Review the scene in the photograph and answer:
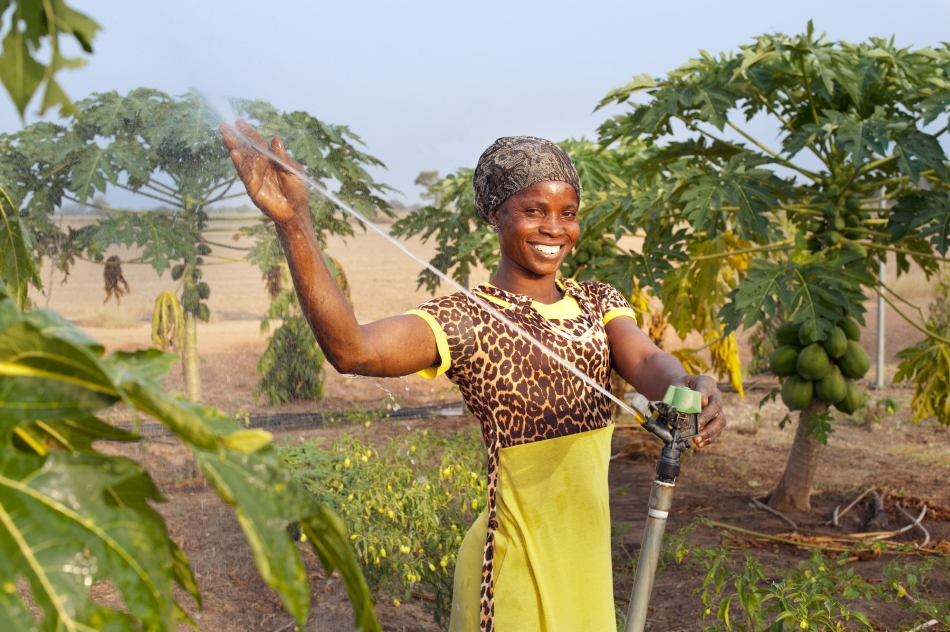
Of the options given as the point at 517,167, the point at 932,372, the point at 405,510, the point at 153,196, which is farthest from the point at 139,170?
the point at 932,372

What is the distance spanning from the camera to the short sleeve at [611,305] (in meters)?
2.02

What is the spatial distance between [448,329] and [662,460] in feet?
1.66

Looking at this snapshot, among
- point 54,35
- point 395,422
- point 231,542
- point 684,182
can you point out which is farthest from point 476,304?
point 395,422

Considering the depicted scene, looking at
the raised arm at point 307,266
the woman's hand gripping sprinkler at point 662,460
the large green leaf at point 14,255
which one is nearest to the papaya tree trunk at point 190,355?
the raised arm at point 307,266

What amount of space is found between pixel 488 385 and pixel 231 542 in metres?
2.97

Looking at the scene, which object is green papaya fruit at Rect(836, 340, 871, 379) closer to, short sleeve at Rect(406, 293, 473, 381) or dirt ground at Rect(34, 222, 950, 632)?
dirt ground at Rect(34, 222, 950, 632)

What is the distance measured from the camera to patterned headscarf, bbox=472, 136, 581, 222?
1828mm

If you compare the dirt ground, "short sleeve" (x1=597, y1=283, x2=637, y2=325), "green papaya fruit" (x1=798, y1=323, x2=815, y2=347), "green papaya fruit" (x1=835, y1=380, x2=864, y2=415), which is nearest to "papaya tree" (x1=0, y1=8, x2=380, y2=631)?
the dirt ground

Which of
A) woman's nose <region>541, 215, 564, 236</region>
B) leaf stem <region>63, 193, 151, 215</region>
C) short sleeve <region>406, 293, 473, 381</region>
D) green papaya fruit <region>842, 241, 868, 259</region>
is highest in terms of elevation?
leaf stem <region>63, 193, 151, 215</region>

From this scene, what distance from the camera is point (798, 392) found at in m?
4.08

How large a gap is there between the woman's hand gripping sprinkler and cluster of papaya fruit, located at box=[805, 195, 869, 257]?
8.72ft

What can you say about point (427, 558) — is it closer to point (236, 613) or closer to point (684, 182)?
point (236, 613)

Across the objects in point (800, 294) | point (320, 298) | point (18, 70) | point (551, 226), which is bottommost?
point (800, 294)

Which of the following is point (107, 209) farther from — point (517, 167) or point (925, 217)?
point (925, 217)
